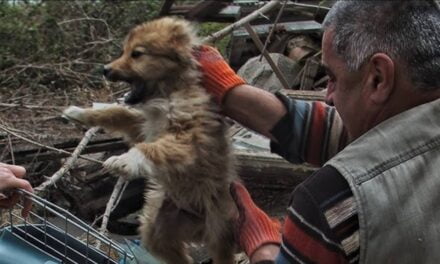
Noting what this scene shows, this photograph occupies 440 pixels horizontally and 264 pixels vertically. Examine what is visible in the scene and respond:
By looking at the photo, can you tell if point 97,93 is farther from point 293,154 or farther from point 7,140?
point 293,154

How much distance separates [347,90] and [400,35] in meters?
0.18

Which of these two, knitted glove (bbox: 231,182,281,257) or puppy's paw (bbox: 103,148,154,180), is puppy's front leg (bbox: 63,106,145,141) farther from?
knitted glove (bbox: 231,182,281,257)

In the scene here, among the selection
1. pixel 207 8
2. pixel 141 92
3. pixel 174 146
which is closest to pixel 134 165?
pixel 174 146

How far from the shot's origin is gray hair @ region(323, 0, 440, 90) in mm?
1499

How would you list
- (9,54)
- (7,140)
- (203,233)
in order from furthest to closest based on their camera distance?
(9,54), (7,140), (203,233)

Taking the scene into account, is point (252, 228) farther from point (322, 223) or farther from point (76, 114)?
point (76, 114)

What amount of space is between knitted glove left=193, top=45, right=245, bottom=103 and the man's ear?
128 centimetres

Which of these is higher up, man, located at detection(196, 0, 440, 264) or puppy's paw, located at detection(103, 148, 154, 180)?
man, located at detection(196, 0, 440, 264)

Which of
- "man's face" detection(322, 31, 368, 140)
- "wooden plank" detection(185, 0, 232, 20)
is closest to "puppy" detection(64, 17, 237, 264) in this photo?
"man's face" detection(322, 31, 368, 140)

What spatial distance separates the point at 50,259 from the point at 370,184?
0.93 m

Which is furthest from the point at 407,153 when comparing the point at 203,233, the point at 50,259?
the point at 203,233

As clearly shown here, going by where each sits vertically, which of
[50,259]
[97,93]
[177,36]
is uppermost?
[177,36]

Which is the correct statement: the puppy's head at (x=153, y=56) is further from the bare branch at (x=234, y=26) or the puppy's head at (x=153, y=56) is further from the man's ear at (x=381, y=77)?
the man's ear at (x=381, y=77)

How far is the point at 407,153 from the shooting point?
4.95 ft
